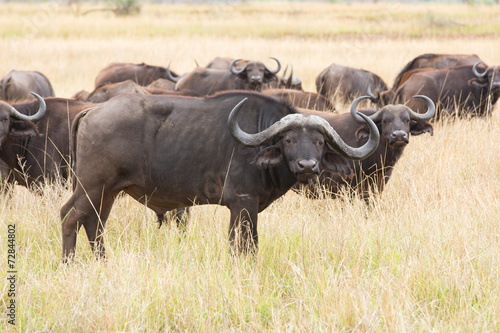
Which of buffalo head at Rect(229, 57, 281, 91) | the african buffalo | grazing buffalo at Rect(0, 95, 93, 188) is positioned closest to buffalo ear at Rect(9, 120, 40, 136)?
grazing buffalo at Rect(0, 95, 93, 188)

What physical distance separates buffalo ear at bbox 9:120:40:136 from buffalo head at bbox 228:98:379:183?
2546mm

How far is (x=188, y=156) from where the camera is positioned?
4867mm

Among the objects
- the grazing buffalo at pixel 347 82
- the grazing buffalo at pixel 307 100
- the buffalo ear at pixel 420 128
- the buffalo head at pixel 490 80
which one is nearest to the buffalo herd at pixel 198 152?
the buffalo ear at pixel 420 128

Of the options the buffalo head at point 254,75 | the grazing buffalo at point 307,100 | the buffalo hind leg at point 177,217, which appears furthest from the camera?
the buffalo head at point 254,75

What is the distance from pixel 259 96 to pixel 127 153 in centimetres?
121

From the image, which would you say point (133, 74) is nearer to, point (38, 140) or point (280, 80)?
point (280, 80)

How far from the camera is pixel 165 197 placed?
4961mm

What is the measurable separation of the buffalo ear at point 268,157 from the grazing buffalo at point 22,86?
308 inches

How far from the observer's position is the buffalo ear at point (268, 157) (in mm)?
4500

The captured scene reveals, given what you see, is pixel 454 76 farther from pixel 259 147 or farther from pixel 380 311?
pixel 380 311

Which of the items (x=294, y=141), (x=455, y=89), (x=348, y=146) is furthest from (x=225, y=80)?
(x=294, y=141)

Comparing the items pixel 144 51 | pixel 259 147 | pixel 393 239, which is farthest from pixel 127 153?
pixel 144 51

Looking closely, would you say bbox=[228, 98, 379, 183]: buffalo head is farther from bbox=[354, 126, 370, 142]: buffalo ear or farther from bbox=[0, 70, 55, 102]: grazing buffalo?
bbox=[0, 70, 55, 102]: grazing buffalo

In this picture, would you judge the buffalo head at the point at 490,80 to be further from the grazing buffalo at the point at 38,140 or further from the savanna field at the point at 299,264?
the grazing buffalo at the point at 38,140
